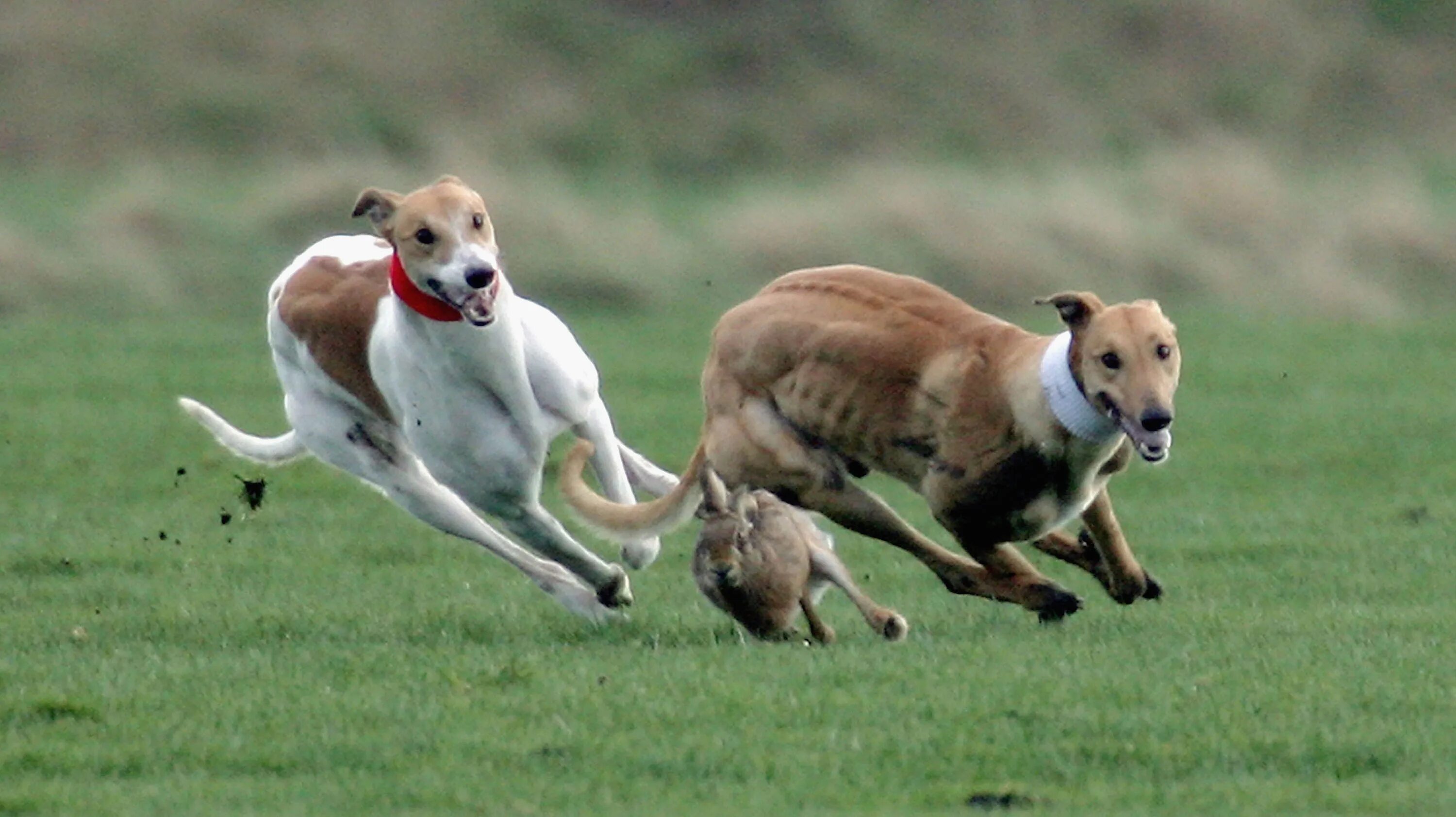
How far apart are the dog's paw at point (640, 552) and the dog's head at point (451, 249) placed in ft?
3.88

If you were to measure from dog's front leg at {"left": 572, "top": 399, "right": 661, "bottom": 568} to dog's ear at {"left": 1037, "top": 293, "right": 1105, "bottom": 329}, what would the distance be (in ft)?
6.15

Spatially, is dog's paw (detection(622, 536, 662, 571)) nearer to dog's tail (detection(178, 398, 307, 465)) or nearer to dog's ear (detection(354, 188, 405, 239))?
dog's ear (detection(354, 188, 405, 239))

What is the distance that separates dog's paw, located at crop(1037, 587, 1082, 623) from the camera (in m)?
8.34

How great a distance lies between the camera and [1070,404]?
771cm

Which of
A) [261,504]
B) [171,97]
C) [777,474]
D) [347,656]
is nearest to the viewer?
[347,656]

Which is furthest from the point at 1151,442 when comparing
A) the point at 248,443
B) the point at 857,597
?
the point at 248,443

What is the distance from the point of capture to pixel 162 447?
15055mm

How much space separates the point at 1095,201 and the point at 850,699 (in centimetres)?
1882

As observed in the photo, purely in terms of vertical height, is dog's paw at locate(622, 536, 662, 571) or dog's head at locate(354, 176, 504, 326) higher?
Result: dog's head at locate(354, 176, 504, 326)

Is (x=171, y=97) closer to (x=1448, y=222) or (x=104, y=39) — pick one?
(x=104, y=39)

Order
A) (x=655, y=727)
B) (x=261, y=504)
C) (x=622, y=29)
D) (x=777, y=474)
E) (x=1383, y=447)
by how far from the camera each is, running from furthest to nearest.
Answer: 1. (x=622, y=29)
2. (x=1383, y=447)
3. (x=261, y=504)
4. (x=777, y=474)
5. (x=655, y=727)

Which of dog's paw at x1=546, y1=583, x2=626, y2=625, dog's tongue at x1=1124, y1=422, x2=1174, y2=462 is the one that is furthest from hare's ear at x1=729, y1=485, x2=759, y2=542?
dog's tongue at x1=1124, y1=422, x2=1174, y2=462

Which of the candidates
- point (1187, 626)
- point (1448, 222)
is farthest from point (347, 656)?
point (1448, 222)

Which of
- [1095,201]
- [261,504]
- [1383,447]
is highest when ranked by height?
[1383,447]
